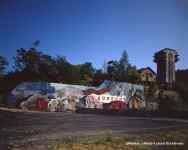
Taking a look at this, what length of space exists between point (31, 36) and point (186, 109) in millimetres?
1873

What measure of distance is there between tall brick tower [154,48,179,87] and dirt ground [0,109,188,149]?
0.46 meters

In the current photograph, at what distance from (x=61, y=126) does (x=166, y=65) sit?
4.34 feet

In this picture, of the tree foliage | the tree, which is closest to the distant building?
the tree foliage

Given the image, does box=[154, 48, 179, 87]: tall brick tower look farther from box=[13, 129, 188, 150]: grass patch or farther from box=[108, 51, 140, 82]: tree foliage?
box=[13, 129, 188, 150]: grass patch

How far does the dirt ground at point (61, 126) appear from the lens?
113 inches

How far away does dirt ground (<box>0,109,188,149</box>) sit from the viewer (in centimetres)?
286

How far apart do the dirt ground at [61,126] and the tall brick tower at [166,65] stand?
0.46 m

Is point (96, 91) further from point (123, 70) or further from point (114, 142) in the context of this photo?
point (114, 142)

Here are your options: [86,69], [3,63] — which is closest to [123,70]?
[86,69]

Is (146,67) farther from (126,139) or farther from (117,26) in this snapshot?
(126,139)

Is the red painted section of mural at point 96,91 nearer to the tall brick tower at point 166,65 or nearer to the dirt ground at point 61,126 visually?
the dirt ground at point 61,126

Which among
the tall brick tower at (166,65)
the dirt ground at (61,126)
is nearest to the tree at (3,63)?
the dirt ground at (61,126)

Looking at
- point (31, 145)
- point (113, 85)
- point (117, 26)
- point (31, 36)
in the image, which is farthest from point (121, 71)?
point (31, 145)

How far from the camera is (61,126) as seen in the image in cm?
302
